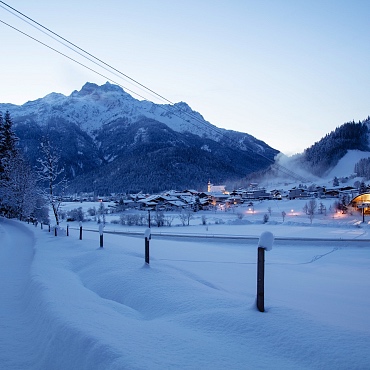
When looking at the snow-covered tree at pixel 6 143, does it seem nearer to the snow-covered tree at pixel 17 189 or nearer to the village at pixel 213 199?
the snow-covered tree at pixel 17 189

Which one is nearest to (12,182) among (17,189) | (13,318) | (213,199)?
(17,189)

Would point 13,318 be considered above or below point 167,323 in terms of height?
below

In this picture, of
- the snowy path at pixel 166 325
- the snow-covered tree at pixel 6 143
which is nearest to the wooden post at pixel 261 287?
the snowy path at pixel 166 325

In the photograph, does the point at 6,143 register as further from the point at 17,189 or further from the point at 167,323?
the point at 167,323

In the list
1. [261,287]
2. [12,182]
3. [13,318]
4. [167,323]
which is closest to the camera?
[167,323]

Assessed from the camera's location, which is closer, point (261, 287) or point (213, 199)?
point (261, 287)

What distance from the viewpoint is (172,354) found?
343 centimetres

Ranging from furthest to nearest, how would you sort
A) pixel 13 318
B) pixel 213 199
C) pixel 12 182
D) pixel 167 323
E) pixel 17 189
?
pixel 213 199 → pixel 17 189 → pixel 12 182 → pixel 13 318 → pixel 167 323

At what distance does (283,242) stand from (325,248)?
386 centimetres

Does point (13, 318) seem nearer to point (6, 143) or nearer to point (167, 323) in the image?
point (167, 323)

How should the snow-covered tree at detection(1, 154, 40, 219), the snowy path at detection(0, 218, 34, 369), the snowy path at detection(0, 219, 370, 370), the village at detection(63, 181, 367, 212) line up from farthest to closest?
the village at detection(63, 181, 367, 212)
the snow-covered tree at detection(1, 154, 40, 219)
the snowy path at detection(0, 218, 34, 369)
the snowy path at detection(0, 219, 370, 370)

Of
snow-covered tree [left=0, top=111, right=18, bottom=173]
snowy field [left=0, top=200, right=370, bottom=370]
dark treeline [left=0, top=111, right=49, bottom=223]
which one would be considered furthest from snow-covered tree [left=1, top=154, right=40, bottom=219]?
snowy field [left=0, top=200, right=370, bottom=370]

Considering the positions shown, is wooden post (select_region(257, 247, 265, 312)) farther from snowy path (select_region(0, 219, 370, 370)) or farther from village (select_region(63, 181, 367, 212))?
village (select_region(63, 181, 367, 212))

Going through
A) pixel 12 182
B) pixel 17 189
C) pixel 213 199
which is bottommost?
pixel 213 199
